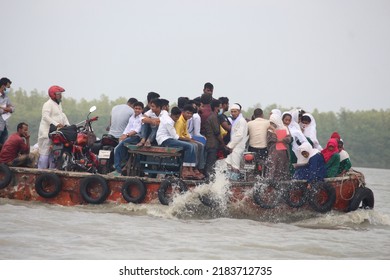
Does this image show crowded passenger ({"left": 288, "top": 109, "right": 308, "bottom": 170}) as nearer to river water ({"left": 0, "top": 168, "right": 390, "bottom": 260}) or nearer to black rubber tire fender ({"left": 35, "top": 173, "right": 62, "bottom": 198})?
river water ({"left": 0, "top": 168, "right": 390, "bottom": 260})

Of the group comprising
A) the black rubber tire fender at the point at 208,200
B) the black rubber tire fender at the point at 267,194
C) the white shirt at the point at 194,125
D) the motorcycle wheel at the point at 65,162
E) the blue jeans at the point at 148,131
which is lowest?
the black rubber tire fender at the point at 208,200

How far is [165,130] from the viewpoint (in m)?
11.8

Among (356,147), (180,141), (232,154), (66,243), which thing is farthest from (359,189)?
(356,147)

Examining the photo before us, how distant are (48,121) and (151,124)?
160 cm

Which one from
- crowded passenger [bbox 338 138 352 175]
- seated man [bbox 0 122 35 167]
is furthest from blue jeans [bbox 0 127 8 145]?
crowded passenger [bbox 338 138 352 175]

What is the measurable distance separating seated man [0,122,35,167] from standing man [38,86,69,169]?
0.28 m

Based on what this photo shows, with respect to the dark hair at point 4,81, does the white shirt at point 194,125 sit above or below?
below

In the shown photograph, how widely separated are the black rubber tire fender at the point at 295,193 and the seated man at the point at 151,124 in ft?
6.66

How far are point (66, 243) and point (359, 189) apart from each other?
4400 mm

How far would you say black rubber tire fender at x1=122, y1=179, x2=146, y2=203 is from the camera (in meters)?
11.8

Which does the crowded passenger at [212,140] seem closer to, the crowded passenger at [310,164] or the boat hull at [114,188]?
the boat hull at [114,188]

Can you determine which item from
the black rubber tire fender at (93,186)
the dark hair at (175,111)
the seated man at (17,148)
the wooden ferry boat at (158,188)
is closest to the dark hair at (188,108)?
the dark hair at (175,111)

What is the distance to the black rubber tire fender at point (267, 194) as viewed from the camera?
1180cm

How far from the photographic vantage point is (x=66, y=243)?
32.8 feet
